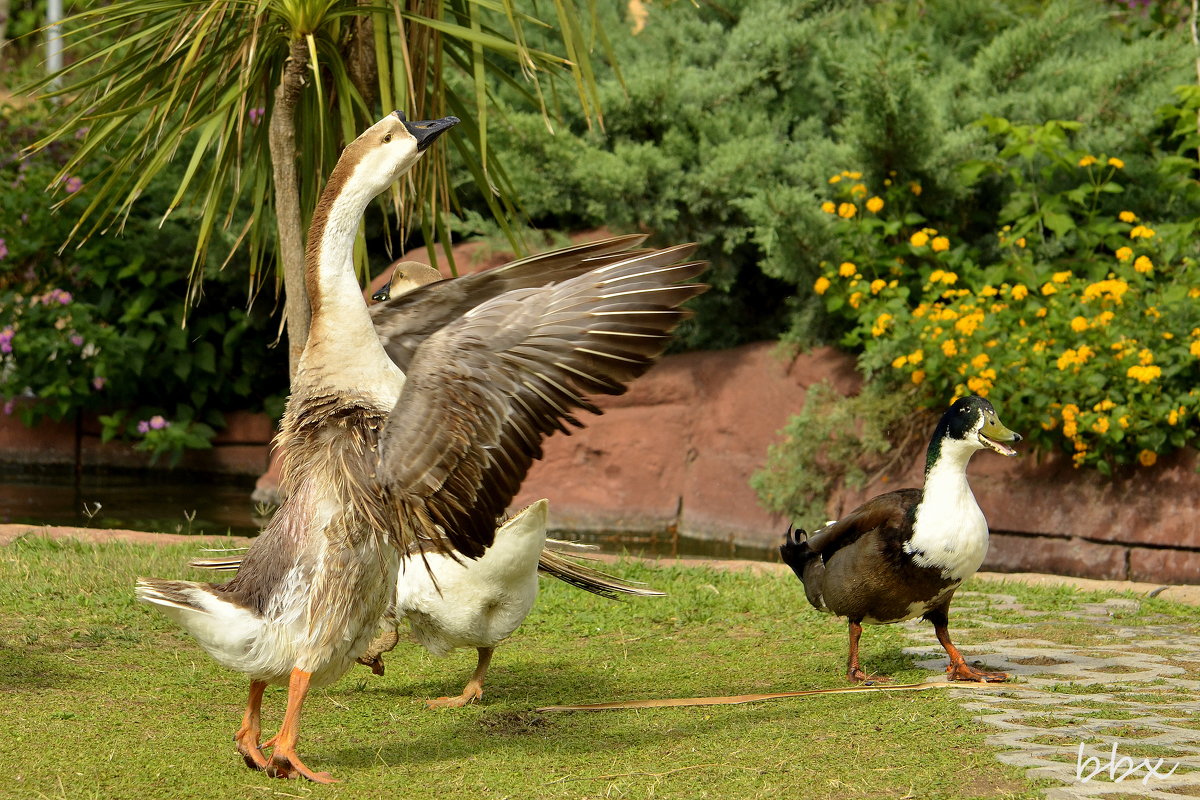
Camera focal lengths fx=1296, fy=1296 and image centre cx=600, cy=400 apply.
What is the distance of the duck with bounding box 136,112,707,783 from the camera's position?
3432 millimetres

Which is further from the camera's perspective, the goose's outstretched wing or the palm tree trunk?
the palm tree trunk

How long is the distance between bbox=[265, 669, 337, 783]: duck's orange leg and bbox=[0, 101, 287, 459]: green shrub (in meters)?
7.23

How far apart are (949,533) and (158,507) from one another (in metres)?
6.68

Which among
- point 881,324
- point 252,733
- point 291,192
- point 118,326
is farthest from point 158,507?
point 252,733

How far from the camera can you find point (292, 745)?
3.50 metres

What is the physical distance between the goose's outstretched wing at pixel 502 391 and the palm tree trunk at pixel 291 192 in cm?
215

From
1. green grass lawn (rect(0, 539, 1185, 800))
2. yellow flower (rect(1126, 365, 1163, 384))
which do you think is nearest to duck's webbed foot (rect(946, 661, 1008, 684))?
green grass lawn (rect(0, 539, 1185, 800))

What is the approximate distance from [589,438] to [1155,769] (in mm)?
6310

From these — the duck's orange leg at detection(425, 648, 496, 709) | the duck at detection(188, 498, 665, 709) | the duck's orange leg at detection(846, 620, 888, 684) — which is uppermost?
the duck at detection(188, 498, 665, 709)

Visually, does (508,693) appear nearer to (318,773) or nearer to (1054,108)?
(318,773)

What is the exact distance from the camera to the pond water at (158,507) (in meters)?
8.55

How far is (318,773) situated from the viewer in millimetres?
3545

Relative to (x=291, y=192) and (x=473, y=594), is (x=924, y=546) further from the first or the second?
(x=291, y=192)

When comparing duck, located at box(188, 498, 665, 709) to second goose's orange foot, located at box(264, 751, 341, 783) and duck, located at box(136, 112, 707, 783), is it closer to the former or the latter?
duck, located at box(136, 112, 707, 783)
